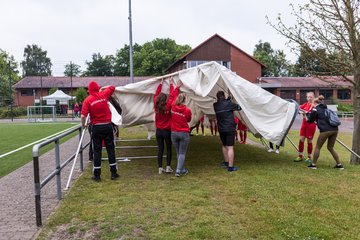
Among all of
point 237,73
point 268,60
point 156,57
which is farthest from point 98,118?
point 268,60

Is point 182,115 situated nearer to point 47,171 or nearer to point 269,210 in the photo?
point 269,210

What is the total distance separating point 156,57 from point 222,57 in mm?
17846

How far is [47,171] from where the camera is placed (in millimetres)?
8445

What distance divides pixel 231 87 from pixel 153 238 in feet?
15.3

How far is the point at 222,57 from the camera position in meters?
51.6

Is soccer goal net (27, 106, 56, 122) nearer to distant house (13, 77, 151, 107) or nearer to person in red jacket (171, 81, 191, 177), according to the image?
distant house (13, 77, 151, 107)

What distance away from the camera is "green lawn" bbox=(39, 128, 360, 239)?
4301mm

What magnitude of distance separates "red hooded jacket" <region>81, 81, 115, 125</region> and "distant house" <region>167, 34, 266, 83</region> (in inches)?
1701

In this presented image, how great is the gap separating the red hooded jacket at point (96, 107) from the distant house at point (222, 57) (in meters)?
43.2

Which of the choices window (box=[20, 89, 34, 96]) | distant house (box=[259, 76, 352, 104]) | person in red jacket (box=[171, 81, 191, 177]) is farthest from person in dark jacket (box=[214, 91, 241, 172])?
window (box=[20, 89, 34, 96])

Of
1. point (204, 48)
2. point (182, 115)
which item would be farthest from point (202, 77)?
point (204, 48)

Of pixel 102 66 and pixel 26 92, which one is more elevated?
pixel 102 66

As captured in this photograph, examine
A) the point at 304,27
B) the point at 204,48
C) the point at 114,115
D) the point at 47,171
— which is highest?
the point at 204,48

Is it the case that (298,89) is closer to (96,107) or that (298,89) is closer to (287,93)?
(287,93)
